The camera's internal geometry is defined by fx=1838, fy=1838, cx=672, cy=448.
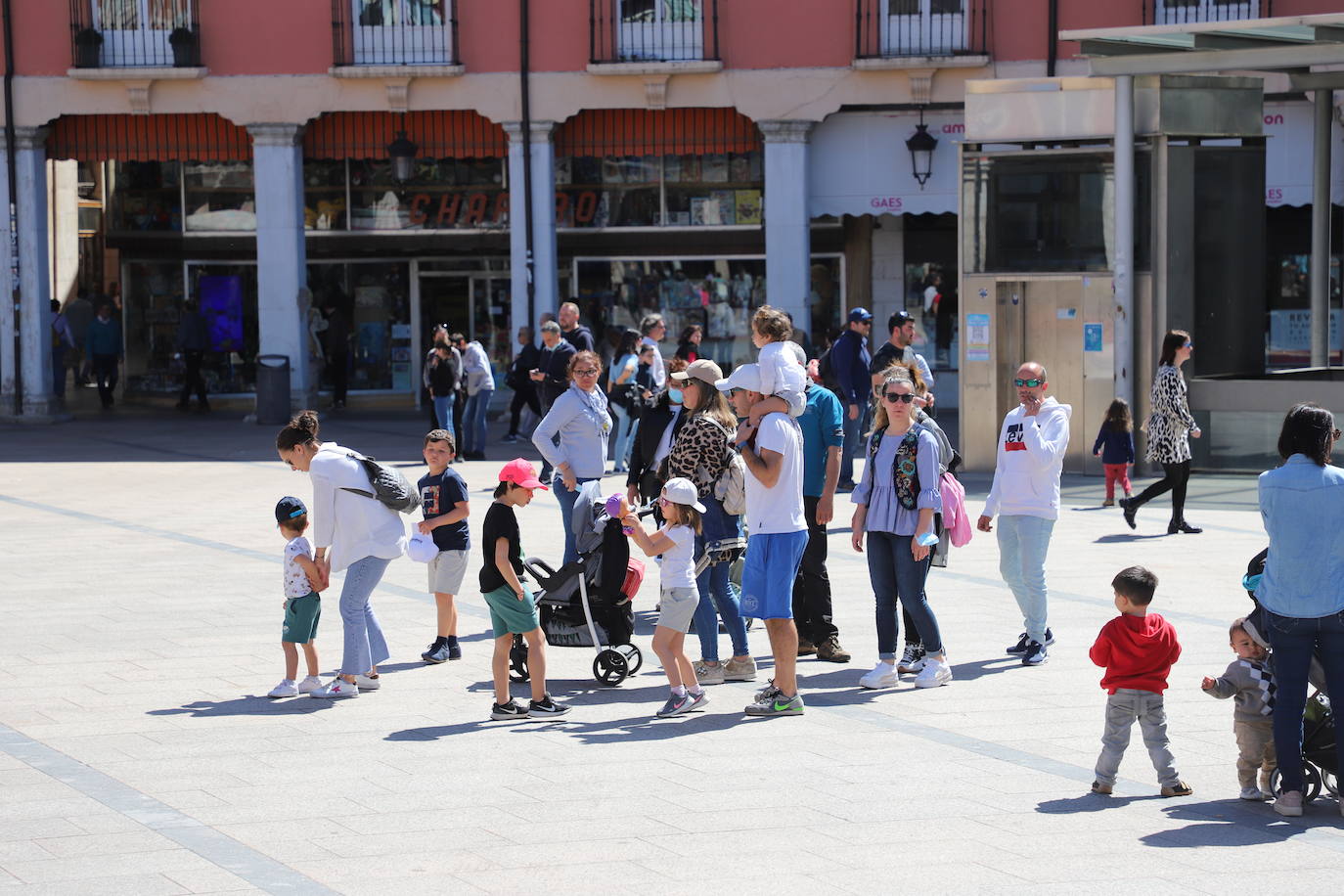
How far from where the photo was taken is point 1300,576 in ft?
22.2

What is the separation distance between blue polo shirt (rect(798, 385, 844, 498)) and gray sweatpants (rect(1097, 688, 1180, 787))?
2951 mm

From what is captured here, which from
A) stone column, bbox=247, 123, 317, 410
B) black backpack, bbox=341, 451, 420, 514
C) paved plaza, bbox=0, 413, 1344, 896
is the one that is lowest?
paved plaza, bbox=0, 413, 1344, 896

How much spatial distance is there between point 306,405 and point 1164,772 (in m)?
20.7

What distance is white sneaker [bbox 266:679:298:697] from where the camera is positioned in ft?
30.1

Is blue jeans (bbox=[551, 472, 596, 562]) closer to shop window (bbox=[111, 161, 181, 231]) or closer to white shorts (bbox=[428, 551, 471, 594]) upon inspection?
white shorts (bbox=[428, 551, 471, 594])

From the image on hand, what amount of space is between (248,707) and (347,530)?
98 cm

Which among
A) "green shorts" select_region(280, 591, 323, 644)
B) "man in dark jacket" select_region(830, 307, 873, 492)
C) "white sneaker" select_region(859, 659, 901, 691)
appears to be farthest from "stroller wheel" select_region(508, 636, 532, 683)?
"man in dark jacket" select_region(830, 307, 873, 492)

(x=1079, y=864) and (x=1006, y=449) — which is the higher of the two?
(x=1006, y=449)

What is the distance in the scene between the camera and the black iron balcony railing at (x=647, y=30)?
25125mm

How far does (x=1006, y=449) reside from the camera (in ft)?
32.2

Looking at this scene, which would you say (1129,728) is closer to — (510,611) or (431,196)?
(510,611)

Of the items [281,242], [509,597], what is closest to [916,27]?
[281,242]

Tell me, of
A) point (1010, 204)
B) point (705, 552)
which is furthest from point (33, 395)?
point (705, 552)

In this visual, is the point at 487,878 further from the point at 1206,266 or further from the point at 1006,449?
the point at 1206,266
